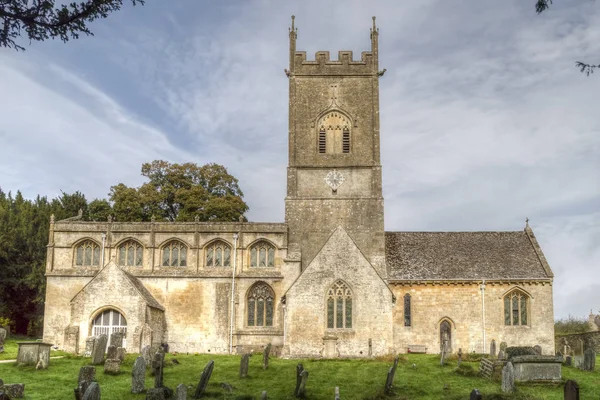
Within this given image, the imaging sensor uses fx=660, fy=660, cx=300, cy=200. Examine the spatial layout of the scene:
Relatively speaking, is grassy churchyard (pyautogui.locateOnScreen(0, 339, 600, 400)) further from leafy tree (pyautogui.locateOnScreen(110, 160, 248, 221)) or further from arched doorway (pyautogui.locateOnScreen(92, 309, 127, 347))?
leafy tree (pyautogui.locateOnScreen(110, 160, 248, 221))

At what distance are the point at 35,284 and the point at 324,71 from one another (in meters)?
26.4

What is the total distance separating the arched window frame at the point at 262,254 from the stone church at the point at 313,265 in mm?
61

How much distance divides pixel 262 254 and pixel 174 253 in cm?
537

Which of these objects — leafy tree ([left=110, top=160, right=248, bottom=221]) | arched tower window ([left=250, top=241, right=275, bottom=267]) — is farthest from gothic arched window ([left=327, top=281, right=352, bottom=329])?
leafy tree ([left=110, top=160, right=248, bottom=221])

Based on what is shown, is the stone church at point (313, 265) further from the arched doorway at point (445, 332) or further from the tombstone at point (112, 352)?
the tombstone at point (112, 352)

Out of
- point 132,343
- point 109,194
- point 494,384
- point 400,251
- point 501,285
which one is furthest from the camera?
point 109,194

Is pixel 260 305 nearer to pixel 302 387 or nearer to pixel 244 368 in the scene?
pixel 244 368

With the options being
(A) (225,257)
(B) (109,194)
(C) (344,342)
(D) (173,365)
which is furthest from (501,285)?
(B) (109,194)

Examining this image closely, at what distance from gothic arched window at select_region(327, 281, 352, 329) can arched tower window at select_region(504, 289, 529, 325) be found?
1015 cm

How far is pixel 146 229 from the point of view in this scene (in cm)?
4034

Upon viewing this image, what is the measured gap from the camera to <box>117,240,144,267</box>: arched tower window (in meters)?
40.1

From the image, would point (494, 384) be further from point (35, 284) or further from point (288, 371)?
point (35, 284)

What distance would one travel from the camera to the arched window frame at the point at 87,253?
4022cm

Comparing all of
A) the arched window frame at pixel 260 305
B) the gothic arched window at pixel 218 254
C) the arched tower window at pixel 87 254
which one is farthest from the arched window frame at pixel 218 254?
the arched tower window at pixel 87 254
